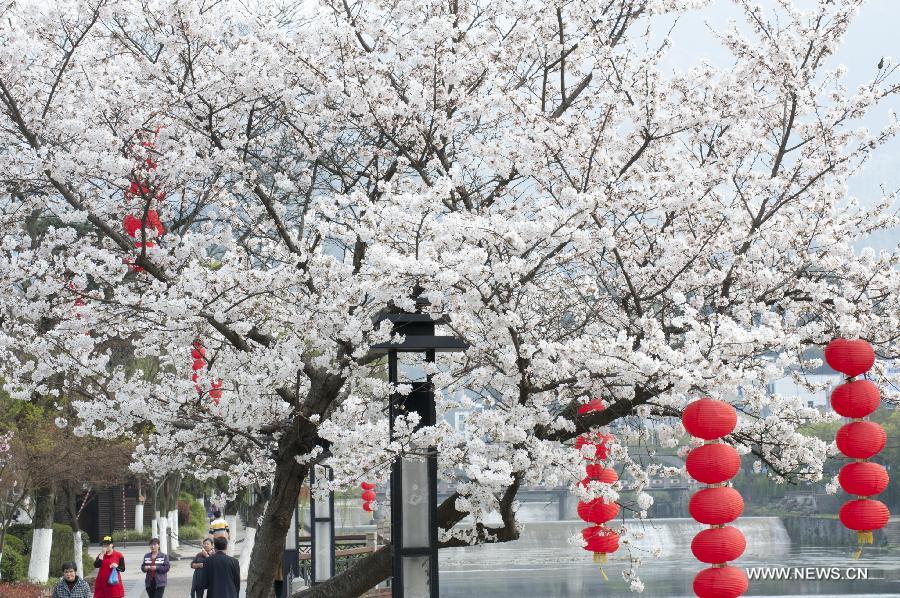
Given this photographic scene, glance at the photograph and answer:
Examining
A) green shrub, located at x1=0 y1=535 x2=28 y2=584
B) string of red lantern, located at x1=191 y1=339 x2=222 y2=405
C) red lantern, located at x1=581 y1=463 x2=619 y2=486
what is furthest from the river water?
red lantern, located at x1=581 y1=463 x2=619 y2=486

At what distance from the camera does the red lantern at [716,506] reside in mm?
6840

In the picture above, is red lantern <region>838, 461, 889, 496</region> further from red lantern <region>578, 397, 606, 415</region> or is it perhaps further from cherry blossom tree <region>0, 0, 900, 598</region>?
red lantern <region>578, 397, 606, 415</region>

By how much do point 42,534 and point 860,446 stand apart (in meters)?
16.1

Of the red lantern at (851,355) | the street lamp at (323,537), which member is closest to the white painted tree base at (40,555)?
the street lamp at (323,537)

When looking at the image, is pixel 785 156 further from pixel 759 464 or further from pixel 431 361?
pixel 431 361

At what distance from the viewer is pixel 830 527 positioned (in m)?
78.1

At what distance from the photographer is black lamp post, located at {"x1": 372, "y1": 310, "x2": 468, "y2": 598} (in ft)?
20.8

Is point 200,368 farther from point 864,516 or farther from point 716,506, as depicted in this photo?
point 864,516

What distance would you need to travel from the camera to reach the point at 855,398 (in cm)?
768

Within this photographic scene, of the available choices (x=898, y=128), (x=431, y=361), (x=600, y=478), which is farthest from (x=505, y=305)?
(x=898, y=128)

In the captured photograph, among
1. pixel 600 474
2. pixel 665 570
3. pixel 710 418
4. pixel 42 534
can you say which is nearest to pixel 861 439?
pixel 710 418

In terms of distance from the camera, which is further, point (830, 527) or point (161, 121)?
point (830, 527)

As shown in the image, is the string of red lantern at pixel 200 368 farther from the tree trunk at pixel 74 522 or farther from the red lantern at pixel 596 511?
the tree trunk at pixel 74 522

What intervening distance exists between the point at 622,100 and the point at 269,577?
5580mm
